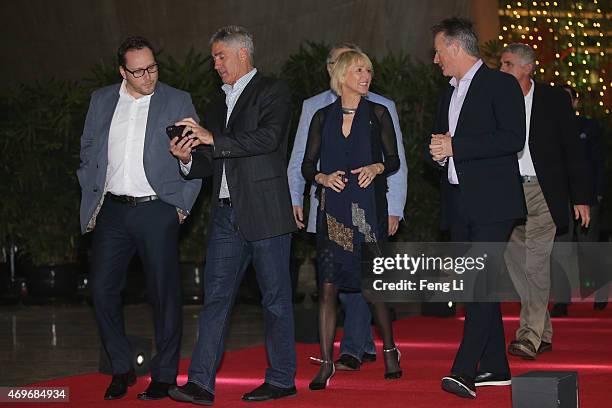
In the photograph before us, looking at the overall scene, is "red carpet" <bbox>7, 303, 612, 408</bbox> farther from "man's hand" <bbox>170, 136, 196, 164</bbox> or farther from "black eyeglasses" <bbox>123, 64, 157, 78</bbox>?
"black eyeglasses" <bbox>123, 64, 157, 78</bbox>

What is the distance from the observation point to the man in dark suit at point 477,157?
17.4ft

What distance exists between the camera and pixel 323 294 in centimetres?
593

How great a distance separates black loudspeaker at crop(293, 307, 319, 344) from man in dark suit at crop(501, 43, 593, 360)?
141 cm

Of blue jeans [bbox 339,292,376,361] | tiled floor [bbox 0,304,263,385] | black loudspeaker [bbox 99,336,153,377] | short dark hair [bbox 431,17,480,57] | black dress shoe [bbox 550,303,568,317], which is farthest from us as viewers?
black dress shoe [bbox 550,303,568,317]

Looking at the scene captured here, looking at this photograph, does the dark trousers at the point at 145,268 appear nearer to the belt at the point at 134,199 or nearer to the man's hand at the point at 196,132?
the belt at the point at 134,199

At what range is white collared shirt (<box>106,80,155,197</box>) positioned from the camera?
18.1 ft

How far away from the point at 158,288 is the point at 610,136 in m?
8.11

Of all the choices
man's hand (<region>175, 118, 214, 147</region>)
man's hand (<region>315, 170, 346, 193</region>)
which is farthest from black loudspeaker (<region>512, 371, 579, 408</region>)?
man's hand (<region>315, 170, 346, 193</region>)

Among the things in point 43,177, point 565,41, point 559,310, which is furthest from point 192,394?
point 565,41

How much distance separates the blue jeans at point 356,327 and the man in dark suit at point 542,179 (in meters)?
0.88

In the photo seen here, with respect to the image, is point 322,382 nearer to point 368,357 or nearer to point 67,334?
point 368,357

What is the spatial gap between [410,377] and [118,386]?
1497mm

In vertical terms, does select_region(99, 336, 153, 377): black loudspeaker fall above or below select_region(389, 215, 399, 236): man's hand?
below

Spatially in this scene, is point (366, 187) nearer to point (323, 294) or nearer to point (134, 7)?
point (323, 294)
